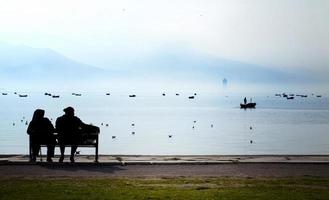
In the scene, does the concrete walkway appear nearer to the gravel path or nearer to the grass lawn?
the gravel path

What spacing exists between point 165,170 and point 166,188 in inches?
141

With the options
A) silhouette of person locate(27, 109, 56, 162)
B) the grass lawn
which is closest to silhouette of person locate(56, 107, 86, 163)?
silhouette of person locate(27, 109, 56, 162)

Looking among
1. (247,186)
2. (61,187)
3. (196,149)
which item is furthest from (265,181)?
(196,149)

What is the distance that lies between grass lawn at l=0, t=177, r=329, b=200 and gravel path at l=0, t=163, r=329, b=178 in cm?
100

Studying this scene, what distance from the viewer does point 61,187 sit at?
43.6ft

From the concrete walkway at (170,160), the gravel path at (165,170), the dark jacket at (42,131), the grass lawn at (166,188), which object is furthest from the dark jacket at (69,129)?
the grass lawn at (166,188)

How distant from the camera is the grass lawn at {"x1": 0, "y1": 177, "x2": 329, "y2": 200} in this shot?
12289 millimetres

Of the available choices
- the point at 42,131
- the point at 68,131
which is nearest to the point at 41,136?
the point at 42,131

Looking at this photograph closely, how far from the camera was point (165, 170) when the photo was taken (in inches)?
665

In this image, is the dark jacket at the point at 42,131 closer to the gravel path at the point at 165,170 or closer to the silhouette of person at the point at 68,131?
the silhouette of person at the point at 68,131

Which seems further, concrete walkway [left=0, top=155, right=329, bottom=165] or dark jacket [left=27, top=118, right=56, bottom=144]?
dark jacket [left=27, top=118, right=56, bottom=144]

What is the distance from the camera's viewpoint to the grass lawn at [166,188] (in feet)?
40.3

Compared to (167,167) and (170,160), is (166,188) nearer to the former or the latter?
(167,167)

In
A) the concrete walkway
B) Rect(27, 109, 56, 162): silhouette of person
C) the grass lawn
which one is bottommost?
the grass lawn
